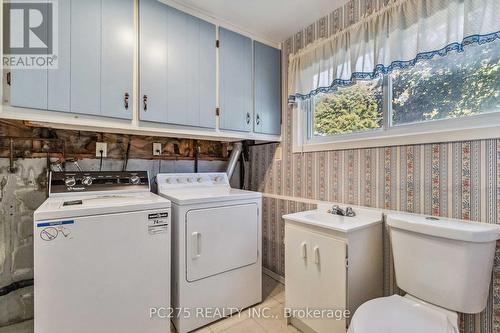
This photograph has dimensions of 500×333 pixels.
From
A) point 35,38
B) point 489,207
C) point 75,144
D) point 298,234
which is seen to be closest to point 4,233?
point 75,144

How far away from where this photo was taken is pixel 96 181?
178 cm

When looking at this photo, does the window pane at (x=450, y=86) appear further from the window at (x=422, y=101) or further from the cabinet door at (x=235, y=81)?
the cabinet door at (x=235, y=81)

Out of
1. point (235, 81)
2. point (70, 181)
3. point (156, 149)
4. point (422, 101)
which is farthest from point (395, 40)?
point (70, 181)

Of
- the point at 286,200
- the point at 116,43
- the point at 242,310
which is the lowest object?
the point at 242,310

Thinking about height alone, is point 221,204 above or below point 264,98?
below

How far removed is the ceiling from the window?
0.67 metres

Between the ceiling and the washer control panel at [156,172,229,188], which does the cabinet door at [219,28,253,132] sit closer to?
the ceiling

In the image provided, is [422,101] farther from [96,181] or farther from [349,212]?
[96,181]

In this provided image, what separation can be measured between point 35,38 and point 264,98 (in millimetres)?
1676

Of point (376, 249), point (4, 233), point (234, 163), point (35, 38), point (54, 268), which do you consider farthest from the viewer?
point (234, 163)

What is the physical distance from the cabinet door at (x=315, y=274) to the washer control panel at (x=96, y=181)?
4.26 feet

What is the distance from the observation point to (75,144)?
1.87 metres

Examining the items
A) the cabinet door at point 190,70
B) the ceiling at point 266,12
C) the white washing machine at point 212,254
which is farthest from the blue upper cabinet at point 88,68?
the white washing machine at point 212,254

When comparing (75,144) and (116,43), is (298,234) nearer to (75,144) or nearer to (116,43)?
(116,43)
